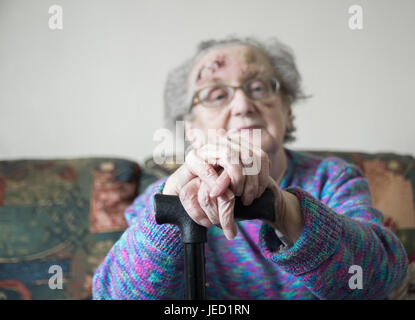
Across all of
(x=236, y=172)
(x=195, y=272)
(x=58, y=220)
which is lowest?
(x=58, y=220)

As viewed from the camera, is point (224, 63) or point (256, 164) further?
point (224, 63)

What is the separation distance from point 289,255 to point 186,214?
0.20 meters

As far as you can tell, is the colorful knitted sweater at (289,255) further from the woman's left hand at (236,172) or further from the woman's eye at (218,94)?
the woman's eye at (218,94)

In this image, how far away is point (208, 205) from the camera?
0.43 meters

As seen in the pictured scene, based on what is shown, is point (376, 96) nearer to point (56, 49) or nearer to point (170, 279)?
point (170, 279)

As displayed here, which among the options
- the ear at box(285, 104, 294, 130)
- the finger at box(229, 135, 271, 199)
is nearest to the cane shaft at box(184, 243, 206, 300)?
the finger at box(229, 135, 271, 199)

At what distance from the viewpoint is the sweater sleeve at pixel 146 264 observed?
1.81 feet

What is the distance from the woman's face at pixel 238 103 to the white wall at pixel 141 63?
0.19 metres

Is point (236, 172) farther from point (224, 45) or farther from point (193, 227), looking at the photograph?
point (224, 45)

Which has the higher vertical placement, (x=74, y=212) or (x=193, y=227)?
(x=193, y=227)

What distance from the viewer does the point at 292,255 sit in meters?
0.53

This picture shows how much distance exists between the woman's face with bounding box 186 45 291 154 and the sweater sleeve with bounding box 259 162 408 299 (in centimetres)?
22

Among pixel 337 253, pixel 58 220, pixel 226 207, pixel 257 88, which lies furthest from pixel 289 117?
pixel 58 220

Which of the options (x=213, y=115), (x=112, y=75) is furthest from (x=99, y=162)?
(x=213, y=115)
